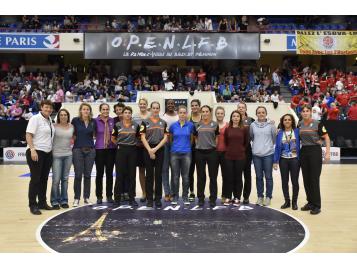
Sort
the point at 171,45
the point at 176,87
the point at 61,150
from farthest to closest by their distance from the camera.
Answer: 1. the point at 176,87
2. the point at 171,45
3. the point at 61,150

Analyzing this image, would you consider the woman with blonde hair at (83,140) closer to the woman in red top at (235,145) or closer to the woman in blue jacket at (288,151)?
the woman in red top at (235,145)

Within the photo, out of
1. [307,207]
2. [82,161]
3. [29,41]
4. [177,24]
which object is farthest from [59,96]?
[307,207]

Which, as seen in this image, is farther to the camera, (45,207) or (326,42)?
(326,42)

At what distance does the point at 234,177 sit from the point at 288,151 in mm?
927

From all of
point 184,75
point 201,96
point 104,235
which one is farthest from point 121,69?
point 104,235

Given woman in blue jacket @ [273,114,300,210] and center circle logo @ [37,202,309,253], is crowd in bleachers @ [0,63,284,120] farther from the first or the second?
woman in blue jacket @ [273,114,300,210]

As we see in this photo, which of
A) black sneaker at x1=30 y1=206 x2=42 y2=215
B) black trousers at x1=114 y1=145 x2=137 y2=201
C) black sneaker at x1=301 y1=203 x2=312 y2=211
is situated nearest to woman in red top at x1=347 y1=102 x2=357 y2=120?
black sneaker at x1=301 y1=203 x2=312 y2=211

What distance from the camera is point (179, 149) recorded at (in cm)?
743

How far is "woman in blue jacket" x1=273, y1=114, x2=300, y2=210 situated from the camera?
735 centimetres

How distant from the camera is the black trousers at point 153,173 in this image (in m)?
7.43

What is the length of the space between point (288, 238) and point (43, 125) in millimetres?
3788

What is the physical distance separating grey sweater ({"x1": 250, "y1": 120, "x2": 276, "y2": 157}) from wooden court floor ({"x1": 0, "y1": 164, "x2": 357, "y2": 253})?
96 cm

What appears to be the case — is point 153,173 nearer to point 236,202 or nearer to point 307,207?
point 236,202

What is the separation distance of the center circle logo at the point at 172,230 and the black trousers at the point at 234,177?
0.80 feet
